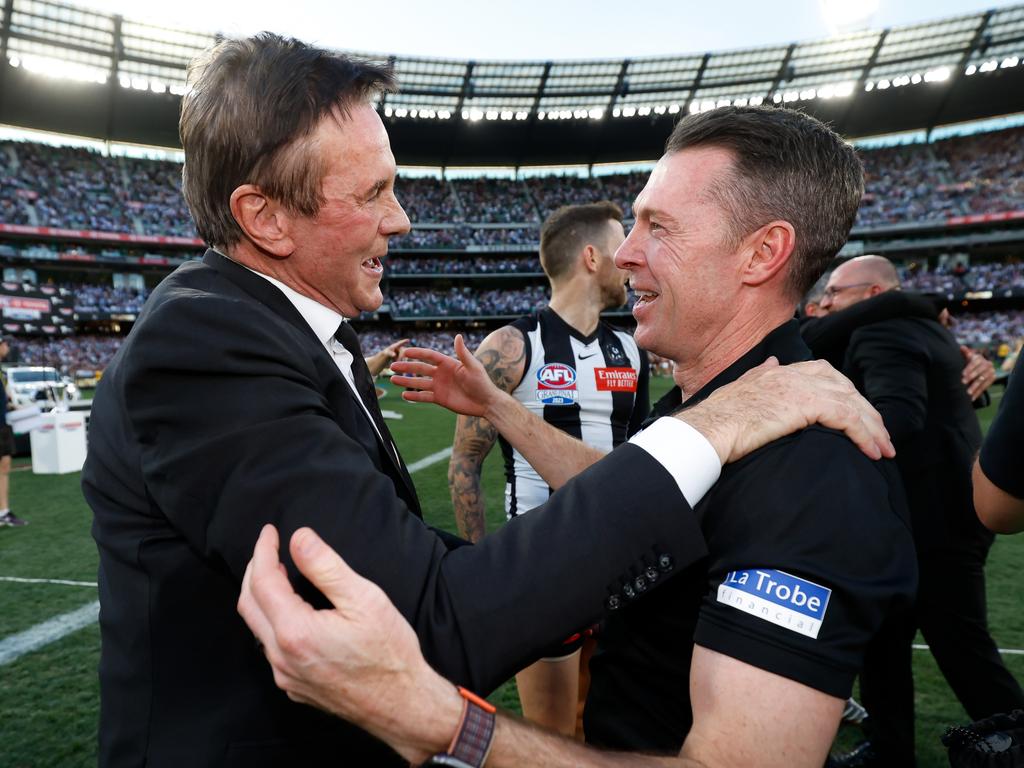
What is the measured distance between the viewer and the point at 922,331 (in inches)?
139

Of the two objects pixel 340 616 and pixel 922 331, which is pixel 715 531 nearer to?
pixel 340 616

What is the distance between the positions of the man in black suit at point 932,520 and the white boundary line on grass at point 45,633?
16.2 feet

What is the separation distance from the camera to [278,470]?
1070 mm

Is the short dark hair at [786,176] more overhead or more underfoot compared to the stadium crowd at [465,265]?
more underfoot

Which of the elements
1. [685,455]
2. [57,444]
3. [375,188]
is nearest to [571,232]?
[375,188]

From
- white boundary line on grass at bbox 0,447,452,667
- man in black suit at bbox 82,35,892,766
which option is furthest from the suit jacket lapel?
white boundary line on grass at bbox 0,447,452,667

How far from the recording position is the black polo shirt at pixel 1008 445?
190 cm

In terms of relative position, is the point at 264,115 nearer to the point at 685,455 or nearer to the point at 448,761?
the point at 685,455

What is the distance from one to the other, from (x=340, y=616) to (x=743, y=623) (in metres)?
0.70

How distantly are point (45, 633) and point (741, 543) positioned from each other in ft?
16.9

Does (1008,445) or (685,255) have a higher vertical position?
(685,255)

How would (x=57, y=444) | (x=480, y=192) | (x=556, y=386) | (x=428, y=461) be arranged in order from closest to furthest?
(x=556, y=386) < (x=57, y=444) < (x=428, y=461) < (x=480, y=192)

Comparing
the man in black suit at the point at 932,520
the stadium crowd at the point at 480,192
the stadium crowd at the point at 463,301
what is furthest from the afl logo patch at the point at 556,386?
the stadium crowd at the point at 463,301

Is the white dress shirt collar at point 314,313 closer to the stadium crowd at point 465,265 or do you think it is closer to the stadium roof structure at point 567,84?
the stadium roof structure at point 567,84
